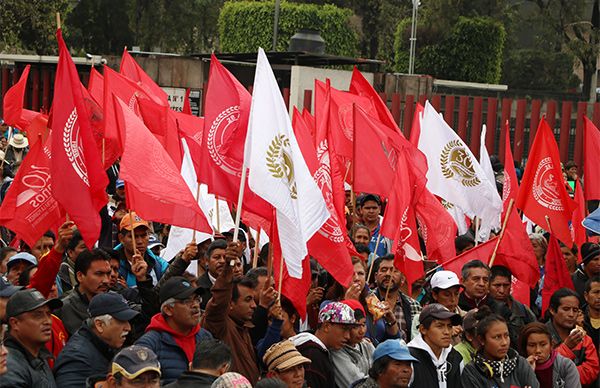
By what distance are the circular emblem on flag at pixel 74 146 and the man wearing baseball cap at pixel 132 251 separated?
2.25 feet

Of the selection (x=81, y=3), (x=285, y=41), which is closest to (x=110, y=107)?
(x=285, y=41)

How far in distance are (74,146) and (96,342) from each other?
7.29 ft

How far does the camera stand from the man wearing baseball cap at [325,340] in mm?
7848

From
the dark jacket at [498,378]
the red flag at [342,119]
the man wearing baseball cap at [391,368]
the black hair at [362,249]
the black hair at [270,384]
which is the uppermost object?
the red flag at [342,119]

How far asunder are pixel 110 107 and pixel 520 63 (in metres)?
31.4

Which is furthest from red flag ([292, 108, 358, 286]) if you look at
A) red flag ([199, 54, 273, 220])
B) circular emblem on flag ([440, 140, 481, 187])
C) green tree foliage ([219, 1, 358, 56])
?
green tree foliage ([219, 1, 358, 56])

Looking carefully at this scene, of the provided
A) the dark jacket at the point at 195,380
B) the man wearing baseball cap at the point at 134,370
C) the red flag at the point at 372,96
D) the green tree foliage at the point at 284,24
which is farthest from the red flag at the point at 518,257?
the green tree foliage at the point at 284,24

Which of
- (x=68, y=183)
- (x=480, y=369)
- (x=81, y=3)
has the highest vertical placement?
(x=81, y=3)

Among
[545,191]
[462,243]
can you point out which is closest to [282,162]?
[462,243]

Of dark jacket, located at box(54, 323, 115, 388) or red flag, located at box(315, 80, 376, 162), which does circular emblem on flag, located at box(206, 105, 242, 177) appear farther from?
red flag, located at box(315, 80, 376, 162)

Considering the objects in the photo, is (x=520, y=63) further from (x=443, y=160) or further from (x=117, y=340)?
(x=117, y=340)

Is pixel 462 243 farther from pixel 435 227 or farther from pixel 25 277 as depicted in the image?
pixel 25 277

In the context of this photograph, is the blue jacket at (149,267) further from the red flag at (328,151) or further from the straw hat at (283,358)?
the straw hat at (283,358)

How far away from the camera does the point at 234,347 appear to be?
26.5 ft
